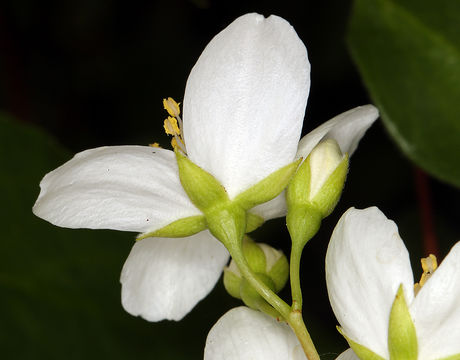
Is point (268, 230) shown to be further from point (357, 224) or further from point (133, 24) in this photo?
point (357, 224)

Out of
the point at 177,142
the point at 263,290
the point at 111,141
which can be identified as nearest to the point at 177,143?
the point at 177,142

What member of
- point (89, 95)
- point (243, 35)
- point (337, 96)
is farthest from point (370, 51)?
point (89, 95)

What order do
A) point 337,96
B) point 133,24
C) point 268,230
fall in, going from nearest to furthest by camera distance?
point 268,230 < point 337,96 < point 133,24

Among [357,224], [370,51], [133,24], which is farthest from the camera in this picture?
[133,24]

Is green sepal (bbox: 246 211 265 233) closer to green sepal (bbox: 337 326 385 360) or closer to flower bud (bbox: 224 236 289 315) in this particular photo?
flower bud (bbox: 224 236 289 315)

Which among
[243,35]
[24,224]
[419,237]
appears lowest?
[419,237]
